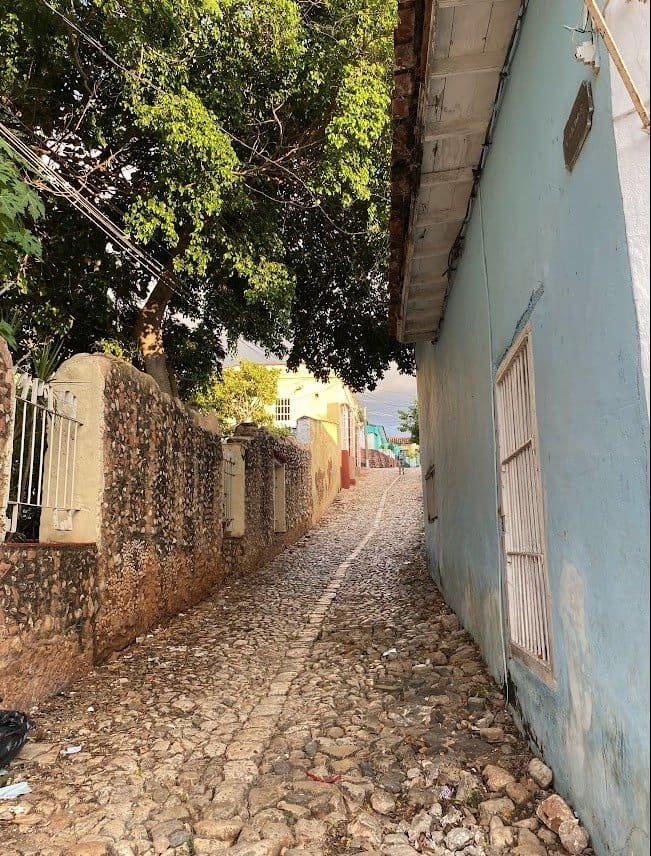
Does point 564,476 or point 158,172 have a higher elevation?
point 158,172

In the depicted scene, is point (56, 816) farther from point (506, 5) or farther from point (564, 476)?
point (506, 5)

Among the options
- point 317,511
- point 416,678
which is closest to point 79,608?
point 416,678

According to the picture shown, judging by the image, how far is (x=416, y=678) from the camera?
462 cm

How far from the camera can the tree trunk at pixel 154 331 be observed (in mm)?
9633

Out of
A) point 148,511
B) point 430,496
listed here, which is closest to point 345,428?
point 430,496

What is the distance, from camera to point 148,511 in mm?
6203

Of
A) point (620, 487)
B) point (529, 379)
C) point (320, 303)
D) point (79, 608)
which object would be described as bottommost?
point (79, 608)

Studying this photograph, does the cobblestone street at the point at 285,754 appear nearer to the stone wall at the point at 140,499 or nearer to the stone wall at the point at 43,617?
the stone wall at the point at 43,617

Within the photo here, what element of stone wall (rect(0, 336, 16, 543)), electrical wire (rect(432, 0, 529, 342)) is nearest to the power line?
stone wall (rect(0, 336, 16, 543))

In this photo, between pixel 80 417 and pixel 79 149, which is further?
pixel 79 149

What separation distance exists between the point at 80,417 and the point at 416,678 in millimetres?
3403

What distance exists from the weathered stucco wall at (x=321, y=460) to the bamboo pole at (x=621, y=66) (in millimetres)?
16036

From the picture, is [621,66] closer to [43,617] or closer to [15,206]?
[15,206]

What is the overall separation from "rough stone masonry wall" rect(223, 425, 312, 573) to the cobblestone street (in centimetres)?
368
